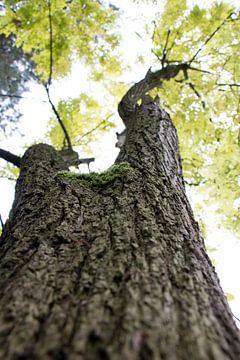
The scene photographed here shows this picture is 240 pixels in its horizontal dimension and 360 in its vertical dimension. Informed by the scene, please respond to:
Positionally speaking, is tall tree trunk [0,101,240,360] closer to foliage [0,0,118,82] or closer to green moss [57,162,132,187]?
green moss [57,162,132,187]

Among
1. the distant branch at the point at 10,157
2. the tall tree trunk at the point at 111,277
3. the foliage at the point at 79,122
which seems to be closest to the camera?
the tall tree trunk at the point at 111,277

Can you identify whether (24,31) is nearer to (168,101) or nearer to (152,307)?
(168,101)

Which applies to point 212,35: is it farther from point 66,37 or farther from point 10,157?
point 10,157

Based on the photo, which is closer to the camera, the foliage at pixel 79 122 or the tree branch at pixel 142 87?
the tree branch at pixel 142 87

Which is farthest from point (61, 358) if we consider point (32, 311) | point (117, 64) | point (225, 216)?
point (117, 64)

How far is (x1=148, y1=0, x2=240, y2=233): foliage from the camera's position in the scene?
13.4 feet

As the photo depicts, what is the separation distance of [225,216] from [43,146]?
2903mm

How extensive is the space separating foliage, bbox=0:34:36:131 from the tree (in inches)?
304

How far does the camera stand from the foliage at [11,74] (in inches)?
331

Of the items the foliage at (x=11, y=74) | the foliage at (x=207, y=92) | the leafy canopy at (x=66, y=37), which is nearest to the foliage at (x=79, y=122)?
the leafy canopy at (x=66, y=37)

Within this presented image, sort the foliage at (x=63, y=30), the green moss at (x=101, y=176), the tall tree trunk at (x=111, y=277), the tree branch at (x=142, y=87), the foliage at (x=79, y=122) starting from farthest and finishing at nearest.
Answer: the foliage at (x=79, y=122) → the foliage at (x=63, y=30) → the tree branch at (x=142, y=87) → the green moss at (x=101, y=176) → the tall tree trunk at (x=111, y=277)

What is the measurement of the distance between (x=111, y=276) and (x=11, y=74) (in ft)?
29.4

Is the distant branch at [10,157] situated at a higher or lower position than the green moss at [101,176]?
higher

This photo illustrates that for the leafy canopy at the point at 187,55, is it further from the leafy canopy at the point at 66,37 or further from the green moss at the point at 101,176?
the green moss at the point at 101,176
